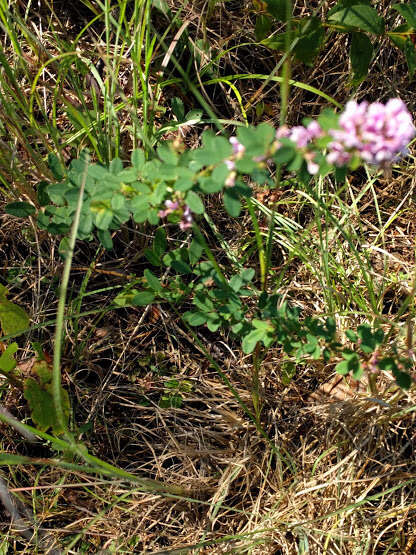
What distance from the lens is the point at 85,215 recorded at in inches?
49.0

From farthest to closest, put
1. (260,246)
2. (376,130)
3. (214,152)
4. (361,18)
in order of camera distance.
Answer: (361,18) < (260,246) < (214,152) < (376,130)

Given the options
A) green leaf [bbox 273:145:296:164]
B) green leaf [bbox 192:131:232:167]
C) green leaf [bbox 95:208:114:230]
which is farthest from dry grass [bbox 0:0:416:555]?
green leaf [bbox 273:145:296:164]

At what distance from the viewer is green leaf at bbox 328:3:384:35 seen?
1544 millimetres

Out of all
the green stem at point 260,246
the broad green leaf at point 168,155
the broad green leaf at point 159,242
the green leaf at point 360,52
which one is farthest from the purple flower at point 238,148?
the green leaf at point 360,52

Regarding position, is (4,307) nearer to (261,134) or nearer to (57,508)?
(57,508)

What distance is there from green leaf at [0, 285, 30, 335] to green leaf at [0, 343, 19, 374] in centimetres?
6

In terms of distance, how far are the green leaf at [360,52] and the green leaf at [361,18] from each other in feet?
0.19

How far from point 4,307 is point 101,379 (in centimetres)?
40

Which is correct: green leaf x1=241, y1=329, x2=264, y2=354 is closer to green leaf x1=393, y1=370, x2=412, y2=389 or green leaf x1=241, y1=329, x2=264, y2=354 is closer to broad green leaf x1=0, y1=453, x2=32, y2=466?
green leaf x1=393, y1=370, x2=412, y2=389

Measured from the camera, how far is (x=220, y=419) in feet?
5.66

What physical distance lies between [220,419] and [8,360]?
688 mm

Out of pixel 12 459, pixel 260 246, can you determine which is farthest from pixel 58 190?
pixel 12 459

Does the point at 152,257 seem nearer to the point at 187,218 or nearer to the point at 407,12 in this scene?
the point at 187,218

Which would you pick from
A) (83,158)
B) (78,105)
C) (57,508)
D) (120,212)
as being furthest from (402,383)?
(78,105)
